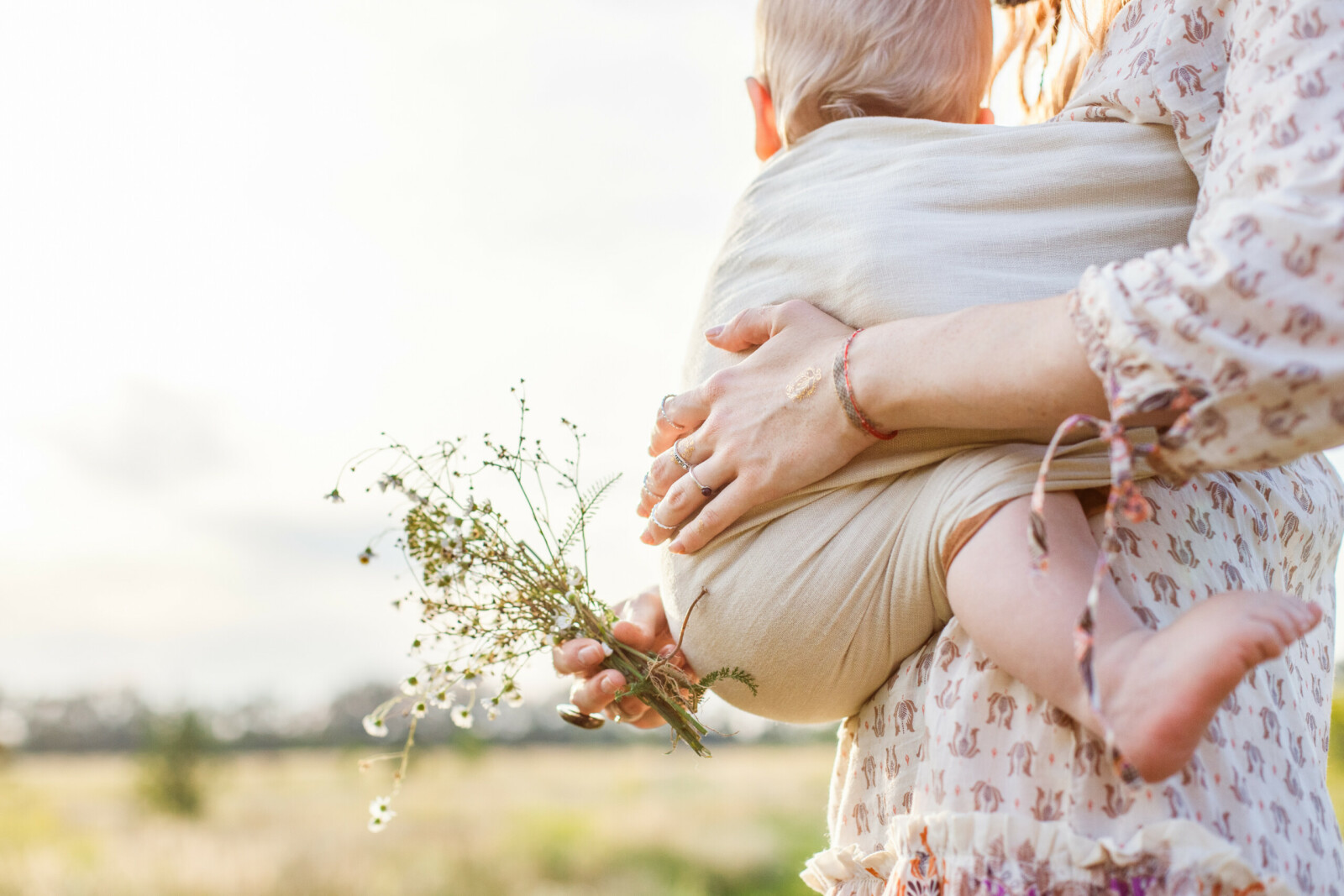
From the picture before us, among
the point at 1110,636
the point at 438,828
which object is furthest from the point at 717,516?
the point at 438,828

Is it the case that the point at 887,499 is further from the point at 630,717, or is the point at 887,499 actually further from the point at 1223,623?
the point at 630,717

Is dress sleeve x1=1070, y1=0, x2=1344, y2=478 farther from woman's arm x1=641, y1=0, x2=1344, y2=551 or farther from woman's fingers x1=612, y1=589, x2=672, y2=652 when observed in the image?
woman's fingers x1=612, y1=589, x2=672, y2=652

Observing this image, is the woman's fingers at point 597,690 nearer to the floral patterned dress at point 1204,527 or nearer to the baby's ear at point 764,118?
the floral patterned dress at point 1204,527

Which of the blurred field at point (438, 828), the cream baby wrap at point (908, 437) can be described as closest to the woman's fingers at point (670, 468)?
the cream baby wrap at point (908, 437)

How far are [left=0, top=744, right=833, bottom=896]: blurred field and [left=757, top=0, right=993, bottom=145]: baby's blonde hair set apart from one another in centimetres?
518

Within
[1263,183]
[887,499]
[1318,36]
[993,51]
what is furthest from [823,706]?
[993,51]

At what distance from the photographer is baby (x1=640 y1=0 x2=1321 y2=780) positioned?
859 mm

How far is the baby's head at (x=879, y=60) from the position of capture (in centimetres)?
149

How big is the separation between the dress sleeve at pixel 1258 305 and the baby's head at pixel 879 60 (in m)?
0.66

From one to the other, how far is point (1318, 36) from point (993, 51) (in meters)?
0.83

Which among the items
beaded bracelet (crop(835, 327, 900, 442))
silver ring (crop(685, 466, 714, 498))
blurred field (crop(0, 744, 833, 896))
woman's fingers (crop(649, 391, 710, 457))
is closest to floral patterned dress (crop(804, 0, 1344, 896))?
beaded bracelet (crop(835, 327, 900, 442))

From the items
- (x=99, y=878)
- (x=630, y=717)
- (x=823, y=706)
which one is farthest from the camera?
(x=99, y=878)

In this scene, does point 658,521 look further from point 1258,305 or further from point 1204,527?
point 1258,305

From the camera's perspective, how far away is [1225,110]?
99cm
